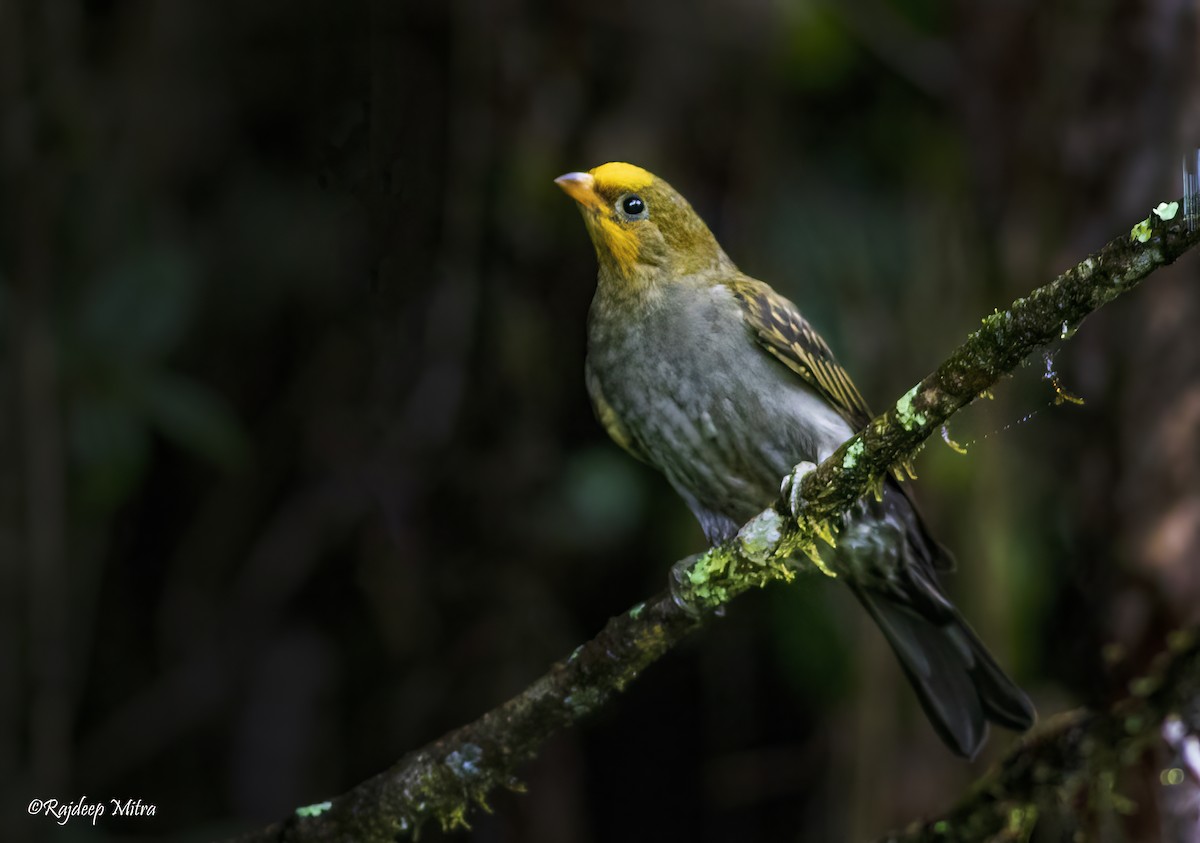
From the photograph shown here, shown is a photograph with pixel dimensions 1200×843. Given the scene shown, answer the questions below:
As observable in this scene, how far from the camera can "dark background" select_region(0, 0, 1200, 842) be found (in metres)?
3.89

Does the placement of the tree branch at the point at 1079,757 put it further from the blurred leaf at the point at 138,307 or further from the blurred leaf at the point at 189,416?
the blurred leaf at the point at 138,307

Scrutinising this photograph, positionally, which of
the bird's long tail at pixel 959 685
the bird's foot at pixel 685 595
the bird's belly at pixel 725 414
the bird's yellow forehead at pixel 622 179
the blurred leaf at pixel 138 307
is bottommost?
the blurred leaf at pixel 138 307

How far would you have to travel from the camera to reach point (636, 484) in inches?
182

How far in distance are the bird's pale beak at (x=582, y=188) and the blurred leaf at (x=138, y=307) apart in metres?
1.45

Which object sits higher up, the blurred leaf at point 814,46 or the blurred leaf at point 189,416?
the blurred leaf at point 814,46

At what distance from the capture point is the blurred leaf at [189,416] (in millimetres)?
3963

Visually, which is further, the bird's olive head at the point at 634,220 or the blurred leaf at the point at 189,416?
the blurred leaf at the point at 189,416

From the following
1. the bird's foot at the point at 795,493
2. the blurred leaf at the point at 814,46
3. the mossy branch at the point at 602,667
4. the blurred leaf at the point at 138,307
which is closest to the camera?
the mossy branch at the point at 602,667

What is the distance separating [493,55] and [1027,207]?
1.84 meters

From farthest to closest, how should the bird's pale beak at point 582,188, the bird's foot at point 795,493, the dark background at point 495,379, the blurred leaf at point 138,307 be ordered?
the blurred leaf at point 138,307 → the dark background at point 495,379 → the bird's pale beak at point 582,188 → the bird's foot at point 795,493

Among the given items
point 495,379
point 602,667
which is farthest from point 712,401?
point 495,379

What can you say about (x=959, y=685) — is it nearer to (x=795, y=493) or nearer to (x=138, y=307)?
(x=795, y=493)

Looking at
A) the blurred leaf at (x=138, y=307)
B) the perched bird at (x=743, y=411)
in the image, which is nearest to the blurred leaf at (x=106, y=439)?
the blurred leaf at (x=138, y=307)

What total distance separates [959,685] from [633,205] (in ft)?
4.75
